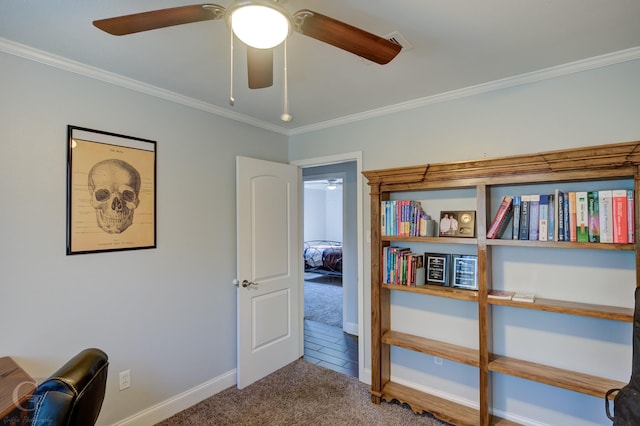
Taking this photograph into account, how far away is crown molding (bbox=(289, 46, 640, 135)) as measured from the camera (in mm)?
1878

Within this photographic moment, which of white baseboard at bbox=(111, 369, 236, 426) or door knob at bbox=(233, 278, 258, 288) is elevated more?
door knob at bbox=(233, 278, 258, 288)

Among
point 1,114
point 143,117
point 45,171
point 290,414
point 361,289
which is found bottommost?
point 290,414

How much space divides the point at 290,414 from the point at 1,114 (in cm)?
261

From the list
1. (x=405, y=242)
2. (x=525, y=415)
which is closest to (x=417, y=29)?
(x=405, y=242)

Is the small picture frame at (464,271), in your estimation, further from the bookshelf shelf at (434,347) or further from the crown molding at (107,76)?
the crown molding at (107,76)

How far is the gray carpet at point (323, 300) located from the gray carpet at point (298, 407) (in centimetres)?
163

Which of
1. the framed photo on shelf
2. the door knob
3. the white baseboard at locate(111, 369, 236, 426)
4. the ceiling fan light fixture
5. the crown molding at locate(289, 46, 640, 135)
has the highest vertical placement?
the crown molding at locate(289, 46, 640, 135)

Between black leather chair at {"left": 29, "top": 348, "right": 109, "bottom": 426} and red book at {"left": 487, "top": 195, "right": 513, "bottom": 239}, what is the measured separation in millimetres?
2151

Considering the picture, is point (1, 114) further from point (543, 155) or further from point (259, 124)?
point (543, 155)

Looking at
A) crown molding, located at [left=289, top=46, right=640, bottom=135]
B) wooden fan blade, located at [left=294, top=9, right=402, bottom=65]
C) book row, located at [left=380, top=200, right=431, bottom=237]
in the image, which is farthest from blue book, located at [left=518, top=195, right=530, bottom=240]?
wooden fan blade, located at [left=294, top=9, right=402, bottom=65]

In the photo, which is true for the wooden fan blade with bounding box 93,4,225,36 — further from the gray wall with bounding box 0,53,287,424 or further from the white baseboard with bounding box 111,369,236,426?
the white baseboard with bounding box 111,369,236,426

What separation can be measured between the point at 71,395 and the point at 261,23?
1222 millimetres

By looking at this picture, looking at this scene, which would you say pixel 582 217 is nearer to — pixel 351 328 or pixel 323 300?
pixel 351 328

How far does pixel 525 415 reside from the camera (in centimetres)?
216
